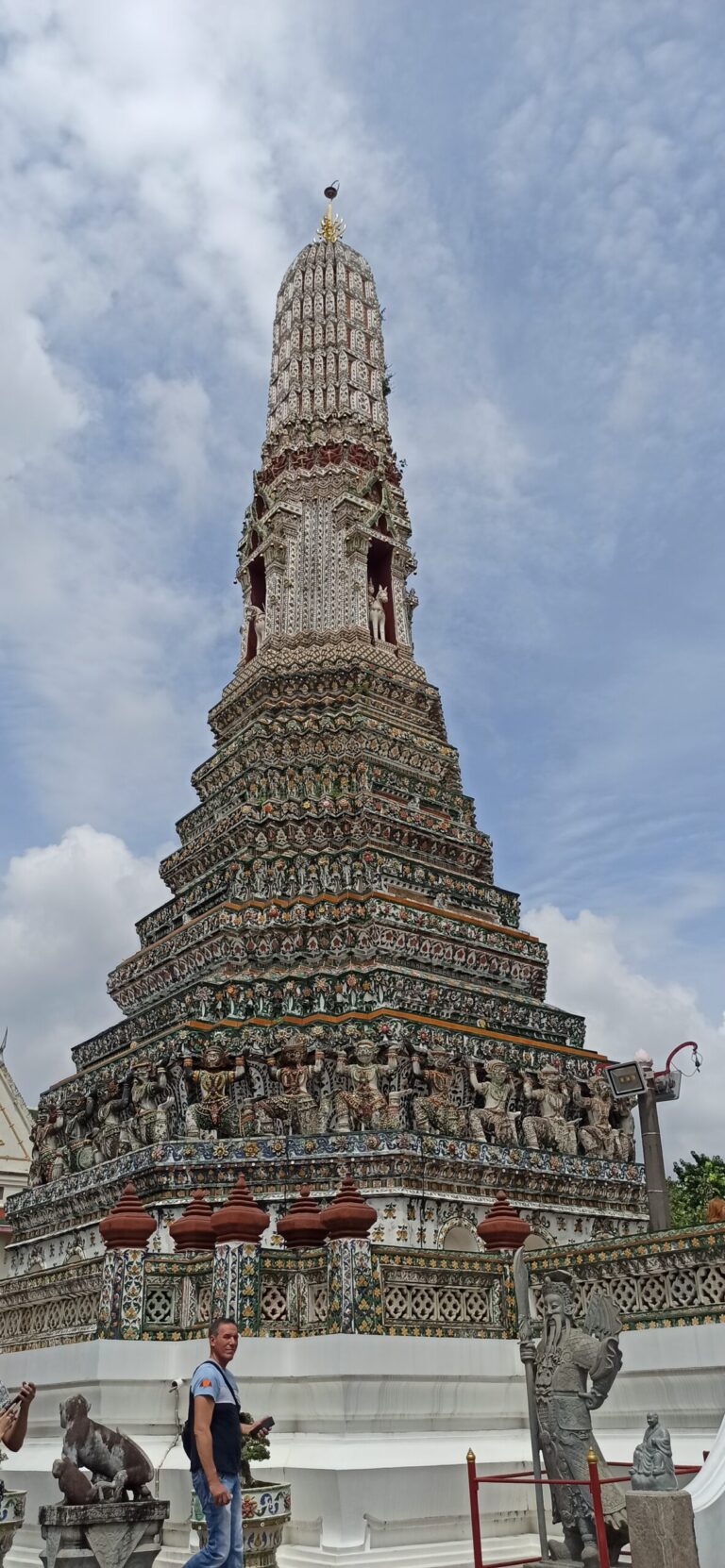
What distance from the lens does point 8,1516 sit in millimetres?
7941

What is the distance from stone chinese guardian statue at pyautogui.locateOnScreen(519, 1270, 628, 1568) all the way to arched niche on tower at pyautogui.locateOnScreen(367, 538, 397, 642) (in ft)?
71.2

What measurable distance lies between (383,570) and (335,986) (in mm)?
13420

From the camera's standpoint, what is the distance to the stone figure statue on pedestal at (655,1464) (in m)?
6.85

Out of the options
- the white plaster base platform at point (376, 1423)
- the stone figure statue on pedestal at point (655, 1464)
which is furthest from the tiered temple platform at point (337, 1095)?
the stone figure statue on pedestal at point (655, 1464)

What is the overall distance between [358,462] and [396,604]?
13.1 feet

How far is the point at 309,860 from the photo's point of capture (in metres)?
22.0

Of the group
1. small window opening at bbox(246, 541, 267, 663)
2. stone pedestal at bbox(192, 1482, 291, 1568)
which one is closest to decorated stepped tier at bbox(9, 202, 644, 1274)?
small window opening at bbox(246, 541, 267, 663)

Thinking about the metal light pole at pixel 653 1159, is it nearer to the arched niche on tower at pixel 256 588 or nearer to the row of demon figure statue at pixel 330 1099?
the row of demon figure statue at pixel 330 1099

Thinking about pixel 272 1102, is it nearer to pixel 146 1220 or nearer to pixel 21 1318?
pixel 21 1318

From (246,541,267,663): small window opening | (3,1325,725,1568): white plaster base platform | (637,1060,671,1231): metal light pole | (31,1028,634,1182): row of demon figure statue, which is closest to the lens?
(3,1325,725,1568): white plaster base platform

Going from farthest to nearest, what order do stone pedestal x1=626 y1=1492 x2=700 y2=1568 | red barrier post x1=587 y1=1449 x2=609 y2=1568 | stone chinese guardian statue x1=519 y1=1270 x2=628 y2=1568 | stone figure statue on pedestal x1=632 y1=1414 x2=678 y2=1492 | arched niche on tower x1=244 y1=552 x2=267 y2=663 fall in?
arched niche on tower x1=244 y1=552 x2=267 y2=663, stone chinese guardian statue x1=519 y1=1270 x2=628 y2=1568, red barrier post x1=587 y1=1449 x2=609 y2=1568, stone figure statue on pedestal x1=632 y1=1414 x2=678 y2=1492, stone pedestal x1=626 y1=1492 x2=700 y2=1568

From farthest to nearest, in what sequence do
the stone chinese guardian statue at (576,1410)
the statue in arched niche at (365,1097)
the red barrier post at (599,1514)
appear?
1. the statue in arched niche at (365,1097)
2. the stone chinese guardian statue at (576,1410)
3. the red barrier post at (599,1514)

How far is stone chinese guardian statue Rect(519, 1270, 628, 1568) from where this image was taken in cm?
790

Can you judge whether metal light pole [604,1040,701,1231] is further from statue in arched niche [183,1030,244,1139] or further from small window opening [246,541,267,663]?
small window opening [246,541,267,663]
